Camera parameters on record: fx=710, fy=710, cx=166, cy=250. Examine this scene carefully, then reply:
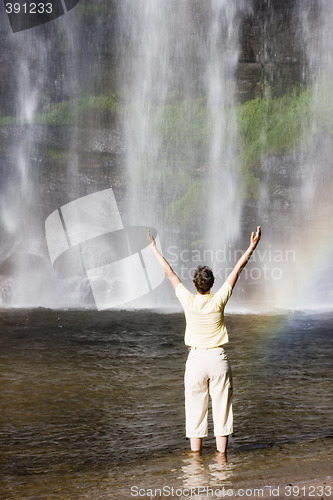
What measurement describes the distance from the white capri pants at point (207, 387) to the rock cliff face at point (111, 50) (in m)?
19.8

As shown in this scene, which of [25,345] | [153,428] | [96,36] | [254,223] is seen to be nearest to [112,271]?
[254,223]

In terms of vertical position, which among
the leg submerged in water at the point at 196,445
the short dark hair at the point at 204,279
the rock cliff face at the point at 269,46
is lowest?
the leg submerged in water at the point at 196,445

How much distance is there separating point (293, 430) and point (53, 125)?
19533 mm

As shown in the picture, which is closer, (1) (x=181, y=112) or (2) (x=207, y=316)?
(2) (x=207, y=316)

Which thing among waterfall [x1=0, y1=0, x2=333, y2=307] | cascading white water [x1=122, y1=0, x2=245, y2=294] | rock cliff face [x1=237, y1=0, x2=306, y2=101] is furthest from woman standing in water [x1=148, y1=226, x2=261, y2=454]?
rock cliff face [x1=237, y1=0, x2=306, y2=101]

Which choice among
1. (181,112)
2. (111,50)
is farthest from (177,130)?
(111,50)

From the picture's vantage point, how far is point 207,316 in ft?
18.2

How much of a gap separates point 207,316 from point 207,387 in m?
0.58

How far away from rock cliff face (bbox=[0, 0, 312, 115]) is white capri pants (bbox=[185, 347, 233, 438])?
19756 mm

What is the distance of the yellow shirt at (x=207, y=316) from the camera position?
5543 mm

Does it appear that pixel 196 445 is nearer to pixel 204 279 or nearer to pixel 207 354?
pixel 207 354

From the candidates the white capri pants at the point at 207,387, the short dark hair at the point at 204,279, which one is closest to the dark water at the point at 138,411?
the white capri pants at the point at 207,387

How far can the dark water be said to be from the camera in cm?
537

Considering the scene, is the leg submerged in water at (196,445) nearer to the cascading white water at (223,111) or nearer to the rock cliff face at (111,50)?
the cascading white water at (223,111)
